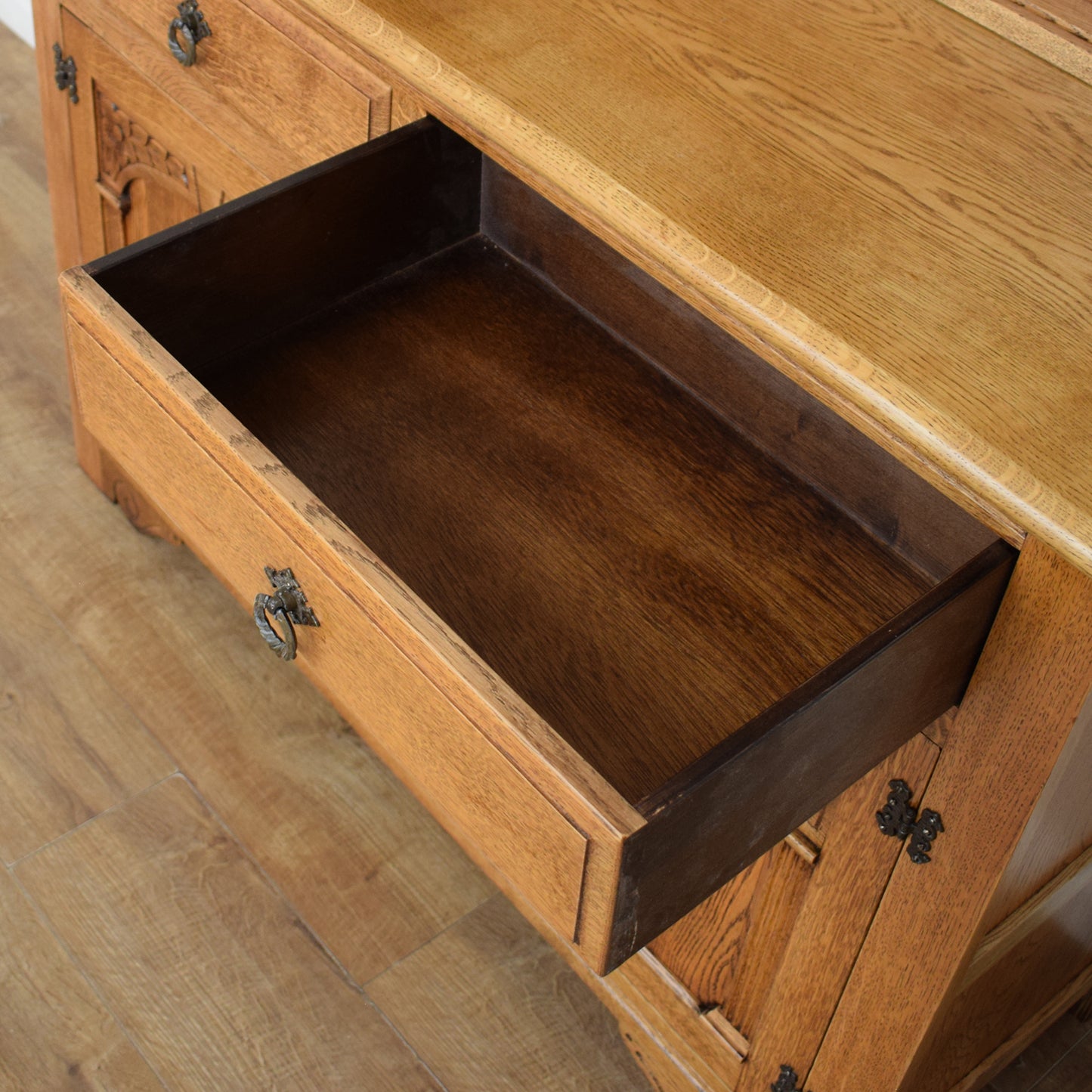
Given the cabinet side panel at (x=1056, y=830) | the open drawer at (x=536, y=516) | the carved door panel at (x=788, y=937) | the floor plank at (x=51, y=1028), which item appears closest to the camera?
the open drawer at (x=536, y=516)

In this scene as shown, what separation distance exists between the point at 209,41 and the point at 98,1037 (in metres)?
0.82

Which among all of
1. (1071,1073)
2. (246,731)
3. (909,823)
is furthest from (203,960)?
(1071,1073)

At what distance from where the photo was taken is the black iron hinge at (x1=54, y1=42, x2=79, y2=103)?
1305 mm

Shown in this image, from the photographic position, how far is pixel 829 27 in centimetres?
88

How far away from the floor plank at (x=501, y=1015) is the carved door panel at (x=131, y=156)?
0.70 meters

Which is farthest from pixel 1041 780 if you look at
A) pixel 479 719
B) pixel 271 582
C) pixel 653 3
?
pixel 653 3

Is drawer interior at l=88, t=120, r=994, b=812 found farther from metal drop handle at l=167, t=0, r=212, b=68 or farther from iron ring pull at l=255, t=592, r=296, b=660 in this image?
metal drop handle at l=167, t=0, r=212, b=68

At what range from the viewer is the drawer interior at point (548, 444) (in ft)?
2.65

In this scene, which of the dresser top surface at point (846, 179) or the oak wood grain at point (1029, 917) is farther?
the oak wood grain at point (1029, 917)

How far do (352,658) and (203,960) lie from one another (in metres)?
0.58

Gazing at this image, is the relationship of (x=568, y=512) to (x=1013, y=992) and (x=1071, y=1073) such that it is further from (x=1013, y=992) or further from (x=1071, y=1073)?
(x=1071, y=1073)

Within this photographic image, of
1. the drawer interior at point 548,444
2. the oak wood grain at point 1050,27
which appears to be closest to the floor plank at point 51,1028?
the drawer interior at point 548,444

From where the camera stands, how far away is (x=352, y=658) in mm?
747

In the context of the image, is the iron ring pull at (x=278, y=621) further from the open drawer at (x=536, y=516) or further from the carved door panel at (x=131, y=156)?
the carved door panel at (x=131, y=156)
